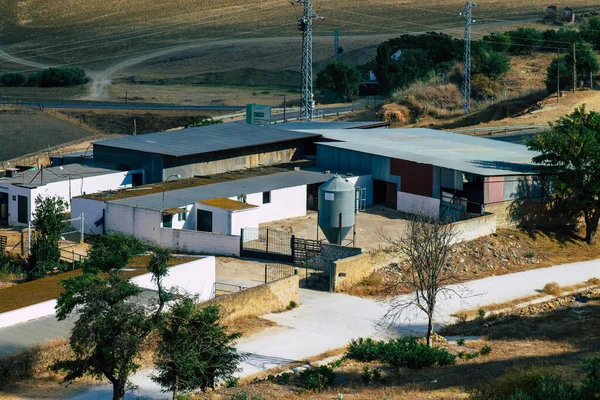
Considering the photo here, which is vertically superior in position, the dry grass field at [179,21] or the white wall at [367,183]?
the dry grass field at [179,21]

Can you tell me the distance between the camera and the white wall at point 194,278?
1439 inches

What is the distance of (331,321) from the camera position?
3666 centimetres

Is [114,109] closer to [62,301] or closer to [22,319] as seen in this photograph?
[22,319]

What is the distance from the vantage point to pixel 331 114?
3575 inches

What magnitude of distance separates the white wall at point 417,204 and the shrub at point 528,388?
2407 cm

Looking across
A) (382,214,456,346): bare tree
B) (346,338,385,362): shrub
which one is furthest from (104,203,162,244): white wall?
(346,338,385,362): shrub

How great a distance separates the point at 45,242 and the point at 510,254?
18.5 m

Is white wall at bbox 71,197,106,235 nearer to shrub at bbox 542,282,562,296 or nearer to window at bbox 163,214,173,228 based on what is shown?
window at bbox 163,214,173,228

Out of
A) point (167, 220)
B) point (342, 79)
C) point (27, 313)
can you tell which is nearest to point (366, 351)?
point (27, 313)

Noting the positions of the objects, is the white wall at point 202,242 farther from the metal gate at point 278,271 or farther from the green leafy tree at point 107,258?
the green leafy tree at point 107,258


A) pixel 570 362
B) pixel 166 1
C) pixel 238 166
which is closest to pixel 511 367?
pixel 570 362

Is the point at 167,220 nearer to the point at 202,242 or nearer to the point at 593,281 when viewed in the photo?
the point at 202,242

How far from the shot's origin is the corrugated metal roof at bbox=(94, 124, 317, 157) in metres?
55.2

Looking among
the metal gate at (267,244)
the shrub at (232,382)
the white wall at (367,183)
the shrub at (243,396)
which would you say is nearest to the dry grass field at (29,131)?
the white wall at (367,183)
